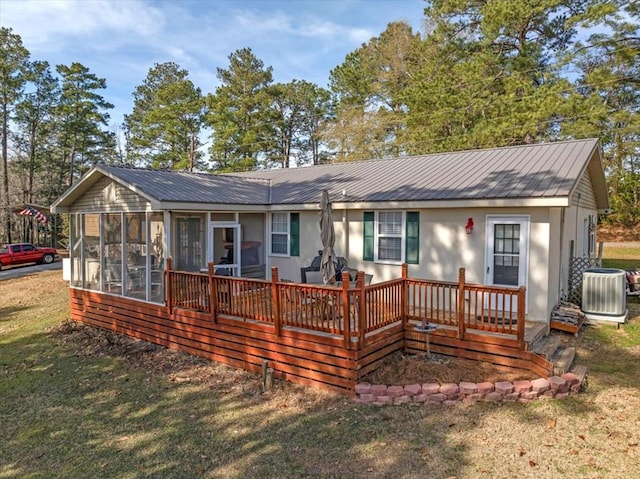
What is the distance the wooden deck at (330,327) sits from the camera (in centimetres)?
608

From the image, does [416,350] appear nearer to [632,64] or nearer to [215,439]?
[215,439]

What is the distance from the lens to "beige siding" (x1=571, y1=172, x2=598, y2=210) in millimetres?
9803

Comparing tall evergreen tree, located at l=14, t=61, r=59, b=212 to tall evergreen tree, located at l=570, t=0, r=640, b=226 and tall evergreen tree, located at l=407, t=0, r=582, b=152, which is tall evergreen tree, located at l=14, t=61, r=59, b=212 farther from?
tall evergreen tree, located at l=570, t=0, r=640, b=226

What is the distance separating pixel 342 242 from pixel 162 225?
4213mm

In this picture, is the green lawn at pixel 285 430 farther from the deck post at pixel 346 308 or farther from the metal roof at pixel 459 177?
the metal roof at pixel 459 177

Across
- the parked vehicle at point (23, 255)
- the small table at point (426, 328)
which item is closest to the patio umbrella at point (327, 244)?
the small table at point (426, 328)

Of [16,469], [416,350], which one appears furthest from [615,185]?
[16,469]

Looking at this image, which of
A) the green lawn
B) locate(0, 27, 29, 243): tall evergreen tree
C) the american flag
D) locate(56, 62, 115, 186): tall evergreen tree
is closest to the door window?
the green lawn

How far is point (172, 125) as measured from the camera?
108 ft

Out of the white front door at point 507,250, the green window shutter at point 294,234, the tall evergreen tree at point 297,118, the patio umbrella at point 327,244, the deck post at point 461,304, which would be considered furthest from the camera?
the tall evergreen tree at point 297,118

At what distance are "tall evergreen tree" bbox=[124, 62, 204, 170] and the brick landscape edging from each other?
97.8 feet

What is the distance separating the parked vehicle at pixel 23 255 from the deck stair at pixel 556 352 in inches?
994

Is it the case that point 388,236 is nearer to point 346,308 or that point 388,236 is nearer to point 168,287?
point 346,308

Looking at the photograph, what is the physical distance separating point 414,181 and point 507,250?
290 centimetres
